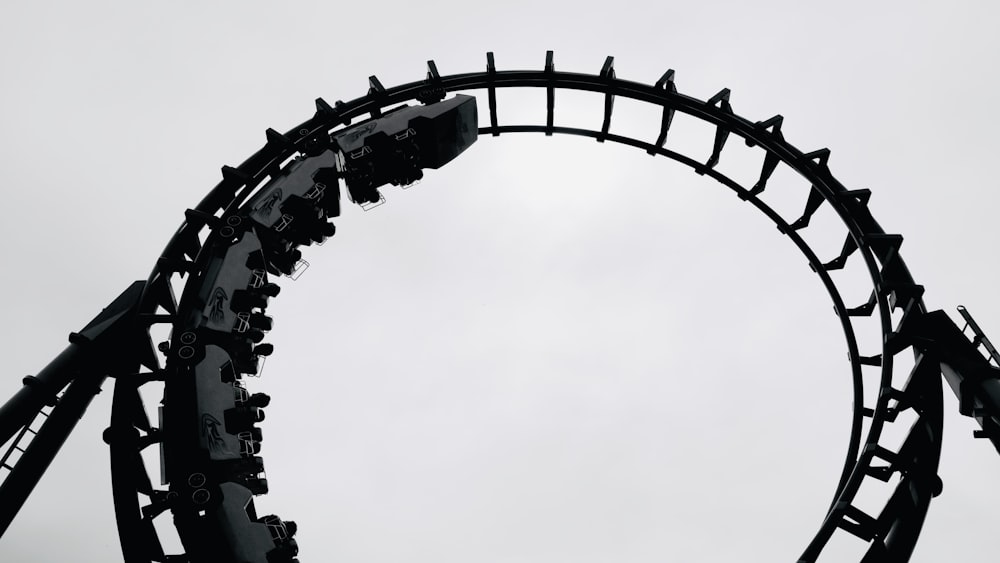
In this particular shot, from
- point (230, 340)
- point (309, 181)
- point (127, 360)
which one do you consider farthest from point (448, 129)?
point (127, 360)

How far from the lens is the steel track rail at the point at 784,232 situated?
975cm

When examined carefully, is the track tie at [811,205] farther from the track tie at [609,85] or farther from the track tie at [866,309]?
the track tie at [609,85]

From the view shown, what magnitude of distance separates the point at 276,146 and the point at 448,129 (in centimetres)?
342

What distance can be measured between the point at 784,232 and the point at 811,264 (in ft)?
2.56

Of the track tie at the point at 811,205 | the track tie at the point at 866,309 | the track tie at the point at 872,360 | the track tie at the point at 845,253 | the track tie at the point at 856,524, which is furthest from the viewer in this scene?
the track tie at the point at 811,205

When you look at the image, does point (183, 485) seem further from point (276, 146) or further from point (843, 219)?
point (843, 219)

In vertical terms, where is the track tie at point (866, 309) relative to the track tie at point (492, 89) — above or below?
below

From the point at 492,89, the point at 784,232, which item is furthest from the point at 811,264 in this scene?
the point at 492,89

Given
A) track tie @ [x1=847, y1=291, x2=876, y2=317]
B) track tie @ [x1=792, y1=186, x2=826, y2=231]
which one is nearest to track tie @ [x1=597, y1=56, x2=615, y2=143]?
track tie @ [x1=792, y1=186, x2=826, y2=231]

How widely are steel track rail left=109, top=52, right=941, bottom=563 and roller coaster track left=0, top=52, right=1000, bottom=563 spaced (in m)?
0.02

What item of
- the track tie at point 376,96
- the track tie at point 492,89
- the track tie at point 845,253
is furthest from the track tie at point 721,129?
the track tie at point 376,96

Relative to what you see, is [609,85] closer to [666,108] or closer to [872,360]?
[666,108]

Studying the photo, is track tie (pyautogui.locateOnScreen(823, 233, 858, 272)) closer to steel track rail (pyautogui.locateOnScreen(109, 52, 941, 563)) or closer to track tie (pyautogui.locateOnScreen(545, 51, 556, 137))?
steel track rail (pyautogui.locateOnScreen(109, 52, 941, 563))

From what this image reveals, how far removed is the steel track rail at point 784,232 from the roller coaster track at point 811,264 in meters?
0.02
